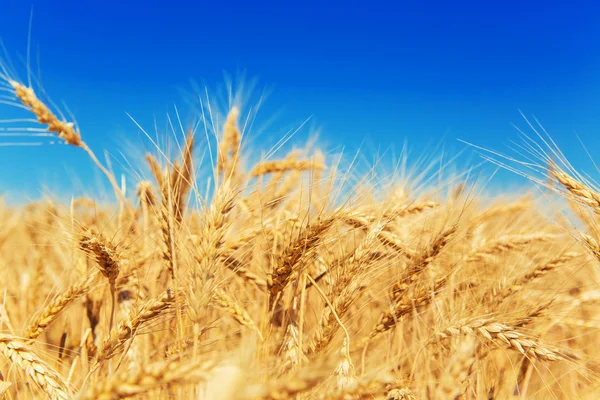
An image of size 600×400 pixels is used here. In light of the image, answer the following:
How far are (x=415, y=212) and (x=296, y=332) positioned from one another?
944mm

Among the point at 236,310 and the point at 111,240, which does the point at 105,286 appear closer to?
the point at 111,240

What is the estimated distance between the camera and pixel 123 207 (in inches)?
88.7

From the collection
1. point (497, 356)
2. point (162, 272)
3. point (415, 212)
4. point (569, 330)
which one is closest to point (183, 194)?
point (162, 272)

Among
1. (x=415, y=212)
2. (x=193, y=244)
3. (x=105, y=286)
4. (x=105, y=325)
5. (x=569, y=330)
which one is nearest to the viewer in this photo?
(x=193, y=244)

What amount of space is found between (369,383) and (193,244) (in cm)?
69

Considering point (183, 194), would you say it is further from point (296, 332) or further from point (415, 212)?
point (415, 212)

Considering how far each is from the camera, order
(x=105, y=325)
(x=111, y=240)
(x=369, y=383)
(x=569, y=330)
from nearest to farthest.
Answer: (x=369, y=383) < (x=111, y=240) < (x=105, y=325) < (x=569, y=330)

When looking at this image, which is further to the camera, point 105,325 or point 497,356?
point 497,356

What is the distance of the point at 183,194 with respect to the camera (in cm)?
196

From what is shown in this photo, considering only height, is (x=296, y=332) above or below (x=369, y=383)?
above

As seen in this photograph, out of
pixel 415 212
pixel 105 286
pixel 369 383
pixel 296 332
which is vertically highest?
pixel 415 212

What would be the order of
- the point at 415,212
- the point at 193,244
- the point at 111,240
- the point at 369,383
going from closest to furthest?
the point at 369,383, the point at 193,244, the point at 111,240, the point at 415,212

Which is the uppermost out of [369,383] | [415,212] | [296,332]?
[415,212]

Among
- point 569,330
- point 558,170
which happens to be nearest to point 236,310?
point 558,170
